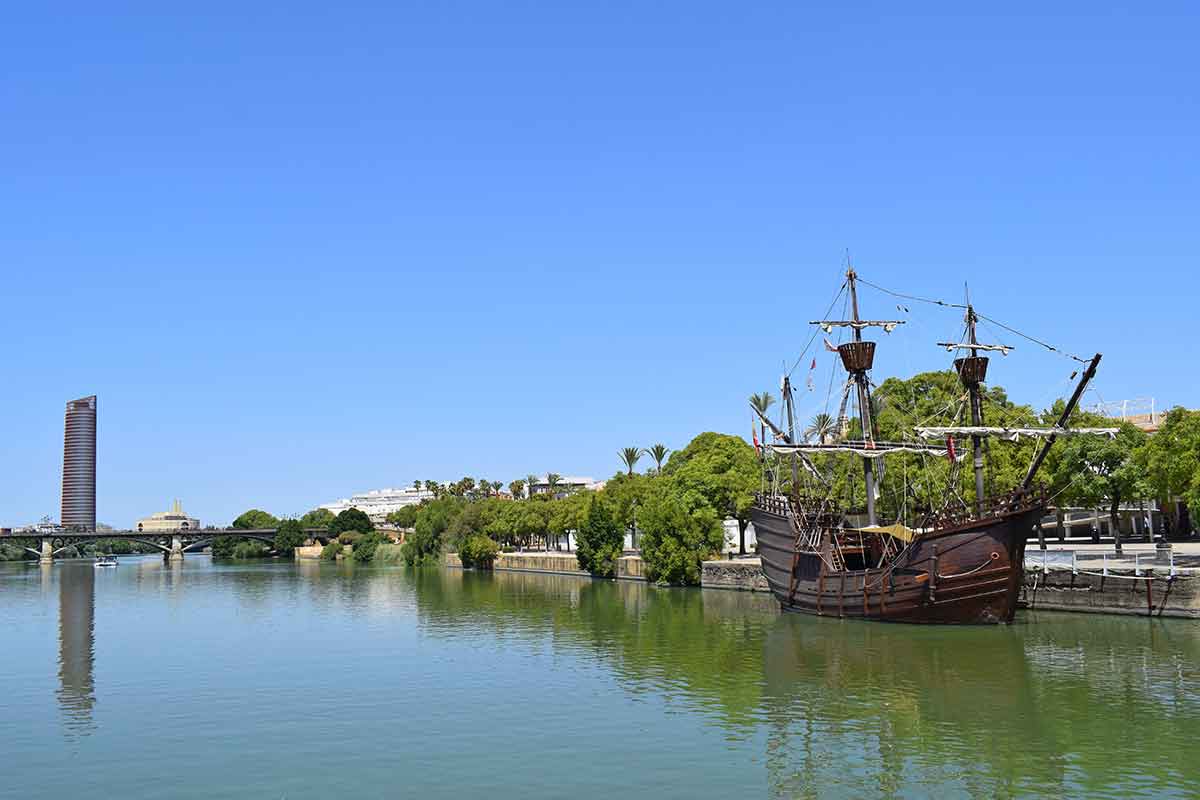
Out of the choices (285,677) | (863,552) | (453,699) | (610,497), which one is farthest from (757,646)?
(610,497)

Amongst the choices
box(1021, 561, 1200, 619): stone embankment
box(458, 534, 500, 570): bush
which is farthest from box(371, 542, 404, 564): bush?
box(1021, 561, 1200, 619): stone embankment

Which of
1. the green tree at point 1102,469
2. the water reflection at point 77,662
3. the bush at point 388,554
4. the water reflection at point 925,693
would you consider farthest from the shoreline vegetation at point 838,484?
the water reflection at point 77,662

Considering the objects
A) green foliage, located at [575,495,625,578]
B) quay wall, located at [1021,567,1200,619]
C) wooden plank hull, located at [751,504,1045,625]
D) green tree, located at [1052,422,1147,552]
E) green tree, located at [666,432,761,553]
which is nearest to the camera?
quay wall, located at [1021,567,1200,619]

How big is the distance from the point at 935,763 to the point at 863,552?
1299 inches

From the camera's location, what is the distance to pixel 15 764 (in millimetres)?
27594

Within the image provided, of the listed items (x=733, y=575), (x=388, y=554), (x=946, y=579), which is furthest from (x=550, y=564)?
(x=946, y=579)

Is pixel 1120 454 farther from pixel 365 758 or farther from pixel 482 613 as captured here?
pixel 365 758

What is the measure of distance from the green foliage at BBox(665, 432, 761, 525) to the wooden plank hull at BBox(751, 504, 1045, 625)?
93.1ft

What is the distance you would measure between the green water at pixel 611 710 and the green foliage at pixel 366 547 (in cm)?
12251

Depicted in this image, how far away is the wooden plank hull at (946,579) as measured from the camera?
47.6 m

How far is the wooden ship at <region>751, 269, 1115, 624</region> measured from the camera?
47969 millimetres

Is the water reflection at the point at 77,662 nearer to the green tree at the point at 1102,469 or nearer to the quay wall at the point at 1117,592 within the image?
the quay wall at the point at 1117,592

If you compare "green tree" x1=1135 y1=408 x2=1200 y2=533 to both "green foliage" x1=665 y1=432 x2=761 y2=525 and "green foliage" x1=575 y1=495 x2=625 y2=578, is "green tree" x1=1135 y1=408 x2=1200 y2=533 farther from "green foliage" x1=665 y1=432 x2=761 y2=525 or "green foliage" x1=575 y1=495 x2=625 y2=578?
"green foliage" x1=575 y1=495 x2=625 y2=578

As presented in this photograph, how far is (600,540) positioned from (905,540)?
50.9 meters
